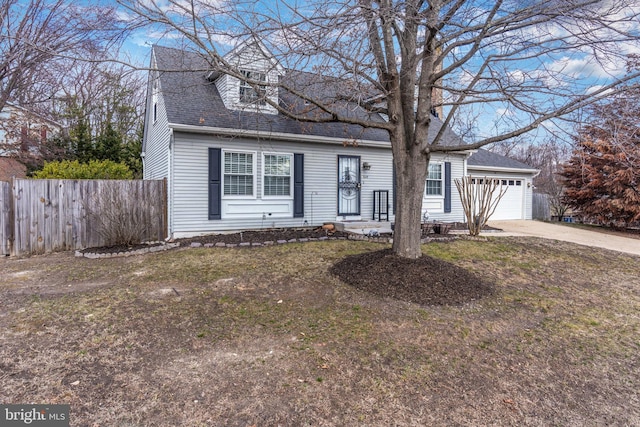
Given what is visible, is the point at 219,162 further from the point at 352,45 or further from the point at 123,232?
the point at 352,45

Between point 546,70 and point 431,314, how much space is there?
3.91 meters

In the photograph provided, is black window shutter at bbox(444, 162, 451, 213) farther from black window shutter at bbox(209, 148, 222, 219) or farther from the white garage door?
black window shutter at bbox(209, 148, 222, 219)

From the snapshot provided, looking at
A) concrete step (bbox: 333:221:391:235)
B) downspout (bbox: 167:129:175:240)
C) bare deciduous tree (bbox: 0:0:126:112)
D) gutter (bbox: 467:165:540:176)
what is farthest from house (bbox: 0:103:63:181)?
gutter (bbox: 467:165:540:176)

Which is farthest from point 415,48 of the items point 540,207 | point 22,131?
point 540,207

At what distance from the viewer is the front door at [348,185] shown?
35.8 ft

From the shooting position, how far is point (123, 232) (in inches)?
307

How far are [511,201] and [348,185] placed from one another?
30.7ft

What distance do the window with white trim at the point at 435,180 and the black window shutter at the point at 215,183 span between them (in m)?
7.28

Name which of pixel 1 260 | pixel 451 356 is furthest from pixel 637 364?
pixel 1 260

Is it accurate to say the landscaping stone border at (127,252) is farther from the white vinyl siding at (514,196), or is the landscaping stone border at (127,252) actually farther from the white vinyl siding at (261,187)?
→ the white vinyl siding at (514,196)

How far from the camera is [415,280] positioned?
470 cm

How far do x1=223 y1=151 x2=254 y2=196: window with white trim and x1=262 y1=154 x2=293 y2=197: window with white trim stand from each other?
401mm

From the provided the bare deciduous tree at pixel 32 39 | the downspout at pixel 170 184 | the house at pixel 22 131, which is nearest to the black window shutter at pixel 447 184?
the downspout at pixel 170 184

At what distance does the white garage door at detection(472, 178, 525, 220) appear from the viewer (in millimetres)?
15578
